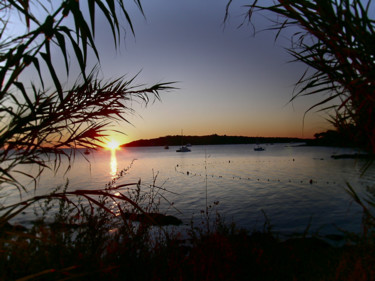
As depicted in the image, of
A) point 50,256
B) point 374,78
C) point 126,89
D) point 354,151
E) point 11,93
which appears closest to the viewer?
point 374,78

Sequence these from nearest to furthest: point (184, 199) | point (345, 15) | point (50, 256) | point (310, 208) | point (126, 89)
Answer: point (345, 15) < point (126, 89) < point (50, 256) < point (310, 208) < point (184, 199)

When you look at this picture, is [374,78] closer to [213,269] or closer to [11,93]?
[11,93]

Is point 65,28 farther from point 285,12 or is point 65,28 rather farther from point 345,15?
point 345,15

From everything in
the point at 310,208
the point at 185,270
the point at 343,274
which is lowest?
the point at 310,208

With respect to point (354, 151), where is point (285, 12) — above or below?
above

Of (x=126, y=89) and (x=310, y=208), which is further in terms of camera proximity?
(x=310, y=208)

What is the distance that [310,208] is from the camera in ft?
60.0

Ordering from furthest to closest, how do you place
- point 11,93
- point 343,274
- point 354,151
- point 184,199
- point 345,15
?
point 184,199
point 343,274
point 11,93
point 354,151
point 345,15

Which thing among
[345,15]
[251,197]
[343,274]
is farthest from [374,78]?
[251,197]

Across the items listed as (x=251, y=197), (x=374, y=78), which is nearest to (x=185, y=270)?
(x=374, y=78)

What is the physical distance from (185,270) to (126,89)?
3393 millimetres

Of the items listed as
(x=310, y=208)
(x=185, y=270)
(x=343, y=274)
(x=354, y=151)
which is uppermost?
(x=354, y=151)

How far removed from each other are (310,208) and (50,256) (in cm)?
1866

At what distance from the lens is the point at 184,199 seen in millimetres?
21406
